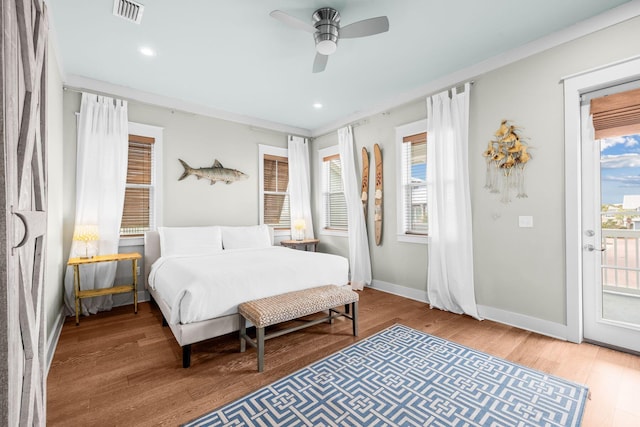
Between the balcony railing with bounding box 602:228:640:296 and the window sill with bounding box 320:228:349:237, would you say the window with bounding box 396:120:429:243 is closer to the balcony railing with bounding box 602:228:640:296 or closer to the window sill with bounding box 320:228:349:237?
the window sill with bounding box 320:228:349:237

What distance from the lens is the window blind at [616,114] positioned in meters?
2.38

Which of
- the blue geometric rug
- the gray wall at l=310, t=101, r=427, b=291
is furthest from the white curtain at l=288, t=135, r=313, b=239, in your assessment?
the blue geometric rug

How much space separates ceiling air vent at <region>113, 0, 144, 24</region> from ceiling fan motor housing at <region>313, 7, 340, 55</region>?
1.39m

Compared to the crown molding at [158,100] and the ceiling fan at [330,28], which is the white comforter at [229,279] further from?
the crown molding at [158,100]

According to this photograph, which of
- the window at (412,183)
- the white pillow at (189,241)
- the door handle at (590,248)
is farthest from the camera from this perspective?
the window at (412,183)

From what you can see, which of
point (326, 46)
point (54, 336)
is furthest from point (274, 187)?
point (54, 336)

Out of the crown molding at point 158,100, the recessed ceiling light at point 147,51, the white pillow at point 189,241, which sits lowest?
the white pillow at point 189,241

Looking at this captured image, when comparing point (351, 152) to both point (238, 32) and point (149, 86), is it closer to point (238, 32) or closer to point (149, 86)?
point (238, 32)

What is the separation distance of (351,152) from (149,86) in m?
2.96

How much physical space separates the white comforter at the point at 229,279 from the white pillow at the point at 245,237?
761 millimetres

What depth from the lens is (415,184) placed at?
4008 mm

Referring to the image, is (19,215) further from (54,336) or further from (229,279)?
(54,336)

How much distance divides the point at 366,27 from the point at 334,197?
331cm

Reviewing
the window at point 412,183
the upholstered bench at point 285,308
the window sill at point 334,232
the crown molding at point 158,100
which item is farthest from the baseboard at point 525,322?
the crown molding at point 158,100
